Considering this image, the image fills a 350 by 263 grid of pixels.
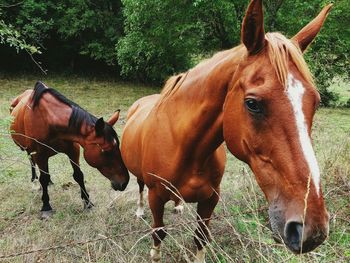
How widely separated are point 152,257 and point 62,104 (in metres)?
2.45

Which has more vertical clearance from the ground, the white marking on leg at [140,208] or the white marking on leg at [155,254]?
the white marking on leg at [155,254]

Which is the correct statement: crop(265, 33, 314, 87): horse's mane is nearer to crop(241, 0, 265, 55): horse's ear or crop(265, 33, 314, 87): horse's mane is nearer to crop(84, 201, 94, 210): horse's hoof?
crop(241, 0, 265, 55): horse's ear

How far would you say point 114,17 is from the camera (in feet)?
65.4

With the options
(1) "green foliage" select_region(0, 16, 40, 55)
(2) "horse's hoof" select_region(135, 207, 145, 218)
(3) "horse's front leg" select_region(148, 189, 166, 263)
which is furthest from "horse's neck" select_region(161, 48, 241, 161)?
(2) "horse's hoof" select_region(135, 207, 145, 218)

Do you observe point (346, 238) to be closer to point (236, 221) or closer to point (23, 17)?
point (236, 221)

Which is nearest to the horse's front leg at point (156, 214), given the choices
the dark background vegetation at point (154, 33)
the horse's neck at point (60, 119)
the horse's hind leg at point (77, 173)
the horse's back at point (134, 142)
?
the horse's back at point (134, 142)

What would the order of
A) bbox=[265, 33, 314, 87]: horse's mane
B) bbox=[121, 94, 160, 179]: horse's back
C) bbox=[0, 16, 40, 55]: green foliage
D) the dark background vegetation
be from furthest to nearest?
the dark background vegetation → bbox=[121, 94, 160, 179]: horse's back → bbox=[0, 16, 40, 55]: green foliage → bbox=[265, 33, 314, 87]: horse's mane

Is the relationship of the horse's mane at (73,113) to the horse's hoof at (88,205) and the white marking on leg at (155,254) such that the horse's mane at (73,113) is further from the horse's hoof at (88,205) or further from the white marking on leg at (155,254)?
the white marking on leg at (155,254)

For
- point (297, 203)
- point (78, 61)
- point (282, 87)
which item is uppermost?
point (282, 87)

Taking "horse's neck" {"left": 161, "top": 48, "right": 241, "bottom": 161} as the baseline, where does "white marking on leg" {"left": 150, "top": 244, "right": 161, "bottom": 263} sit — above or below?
below

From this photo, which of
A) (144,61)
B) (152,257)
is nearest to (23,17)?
(144,61)

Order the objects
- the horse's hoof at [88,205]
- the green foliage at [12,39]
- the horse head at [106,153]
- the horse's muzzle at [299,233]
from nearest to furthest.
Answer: the horse's muzzle at [299,233]
the green foliage at [12,39]
the horse head at [106,153]
the horse's hoof at [88,205]

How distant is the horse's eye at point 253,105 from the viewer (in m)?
1.80

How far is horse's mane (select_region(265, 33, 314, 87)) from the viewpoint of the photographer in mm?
1752
